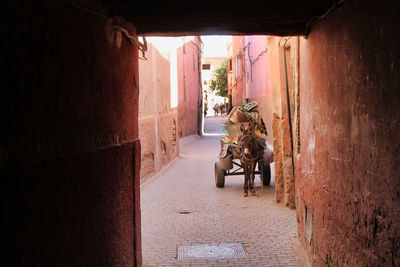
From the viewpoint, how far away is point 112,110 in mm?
4156

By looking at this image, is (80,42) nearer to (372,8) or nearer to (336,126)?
(372,8)

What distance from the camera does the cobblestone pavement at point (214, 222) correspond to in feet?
20.0

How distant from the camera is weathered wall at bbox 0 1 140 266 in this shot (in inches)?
85.7

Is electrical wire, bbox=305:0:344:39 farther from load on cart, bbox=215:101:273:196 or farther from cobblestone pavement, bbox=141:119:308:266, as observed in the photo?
load on cart, bbox=215:101:273:196

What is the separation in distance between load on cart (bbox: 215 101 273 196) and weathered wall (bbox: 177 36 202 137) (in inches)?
502

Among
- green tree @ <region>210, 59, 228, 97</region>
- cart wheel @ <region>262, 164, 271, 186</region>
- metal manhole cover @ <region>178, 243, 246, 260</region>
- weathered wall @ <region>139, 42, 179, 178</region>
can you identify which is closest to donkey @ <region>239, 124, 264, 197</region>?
cart wheel @ <region>262, 164, 271, 186</region>

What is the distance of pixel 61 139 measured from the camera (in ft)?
9.17

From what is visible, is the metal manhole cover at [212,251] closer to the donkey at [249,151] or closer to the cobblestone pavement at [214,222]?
the cobblestone pavement at [214,222]

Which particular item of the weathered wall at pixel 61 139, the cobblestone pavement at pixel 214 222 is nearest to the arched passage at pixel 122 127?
the weathered wall at pixel 61 139

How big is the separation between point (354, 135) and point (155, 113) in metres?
10.6

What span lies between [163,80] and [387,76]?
42.8ft

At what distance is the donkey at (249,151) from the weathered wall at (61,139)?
19.3 ft

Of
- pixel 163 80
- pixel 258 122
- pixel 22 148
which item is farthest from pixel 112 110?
pixel 163 80

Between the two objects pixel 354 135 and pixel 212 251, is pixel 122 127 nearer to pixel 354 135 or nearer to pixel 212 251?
pixel 354 135
